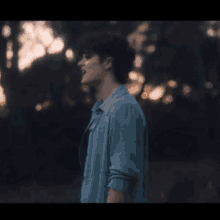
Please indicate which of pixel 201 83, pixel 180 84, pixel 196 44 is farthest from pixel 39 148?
pixel 196 44

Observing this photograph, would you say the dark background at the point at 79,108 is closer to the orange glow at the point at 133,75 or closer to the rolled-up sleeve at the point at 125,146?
the orange glow at the point at 133,75

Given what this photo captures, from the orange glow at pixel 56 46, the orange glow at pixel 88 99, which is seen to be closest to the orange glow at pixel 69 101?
the orange glow at pixel 88 99

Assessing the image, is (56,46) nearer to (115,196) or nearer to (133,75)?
(133,75)

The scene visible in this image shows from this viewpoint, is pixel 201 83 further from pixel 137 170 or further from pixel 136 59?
pixel 137 170

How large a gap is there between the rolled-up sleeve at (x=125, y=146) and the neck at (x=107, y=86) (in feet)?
0.81

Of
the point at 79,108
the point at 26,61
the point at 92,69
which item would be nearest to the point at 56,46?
the point at 26,61

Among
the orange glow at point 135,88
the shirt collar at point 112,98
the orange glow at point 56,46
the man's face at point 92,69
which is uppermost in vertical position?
the orange glow at point 56,46

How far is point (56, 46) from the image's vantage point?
211cm

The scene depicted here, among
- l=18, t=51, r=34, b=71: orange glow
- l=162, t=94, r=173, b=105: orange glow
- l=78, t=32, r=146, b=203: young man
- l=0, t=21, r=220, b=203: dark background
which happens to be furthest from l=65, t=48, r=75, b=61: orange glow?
l=162, t=94, r=173, b=105: orange glow

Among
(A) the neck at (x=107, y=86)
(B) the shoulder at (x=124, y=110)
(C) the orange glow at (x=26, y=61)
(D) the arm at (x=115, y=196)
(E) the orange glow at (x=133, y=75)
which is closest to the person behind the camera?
(D) the arm at (x=115, y=196)

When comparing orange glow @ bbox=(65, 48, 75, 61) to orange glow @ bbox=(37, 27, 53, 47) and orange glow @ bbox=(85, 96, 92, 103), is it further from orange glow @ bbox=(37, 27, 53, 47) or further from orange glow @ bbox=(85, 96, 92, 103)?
orange glow @ bbox=(85, 96, 92, 103)

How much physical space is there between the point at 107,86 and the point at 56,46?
1054 mm

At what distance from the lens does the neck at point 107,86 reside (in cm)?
138

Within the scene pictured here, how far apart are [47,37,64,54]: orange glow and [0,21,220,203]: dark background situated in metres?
0.06
